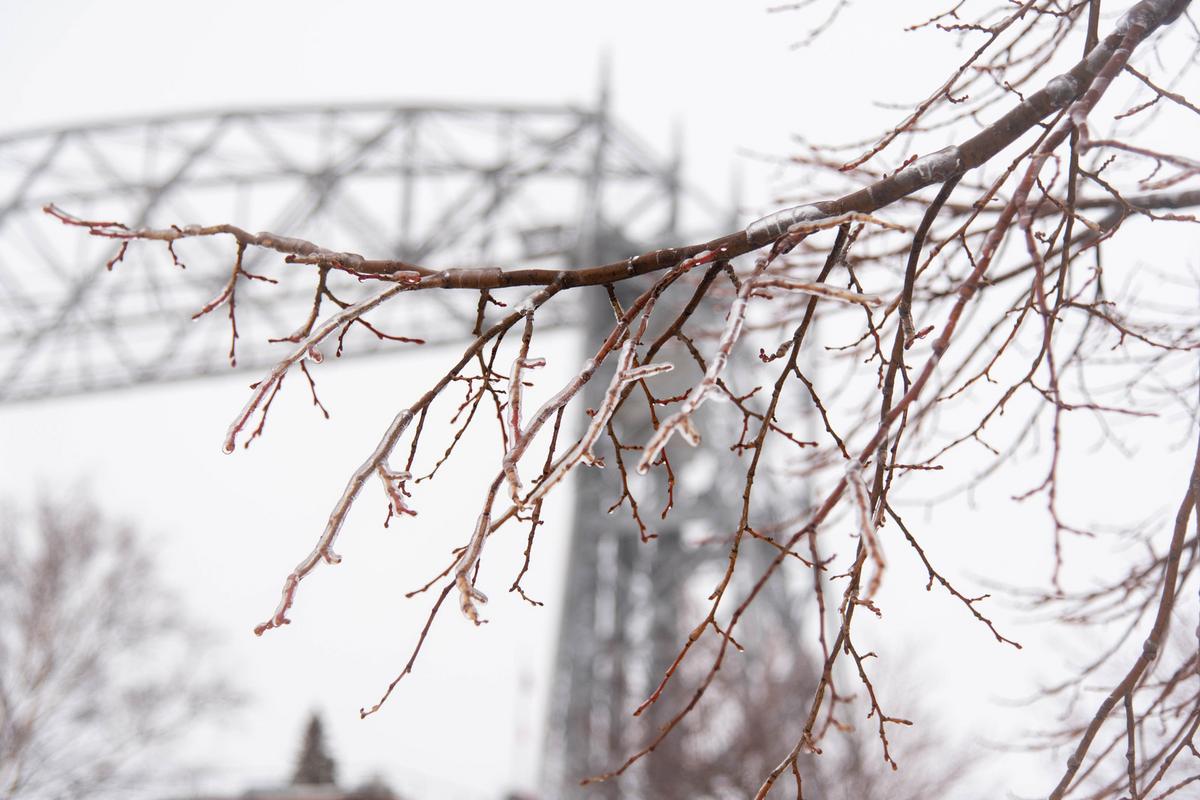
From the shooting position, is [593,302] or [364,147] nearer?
[593,302]

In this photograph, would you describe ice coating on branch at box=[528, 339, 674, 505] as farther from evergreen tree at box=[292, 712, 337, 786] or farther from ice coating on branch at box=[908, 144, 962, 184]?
evergreen tree at box=[292, 712, 337, 786]

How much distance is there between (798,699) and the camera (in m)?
13.1

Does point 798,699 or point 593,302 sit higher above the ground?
point 593,302

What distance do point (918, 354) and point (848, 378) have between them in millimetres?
1044

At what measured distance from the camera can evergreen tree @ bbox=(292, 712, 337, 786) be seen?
10.4 metres

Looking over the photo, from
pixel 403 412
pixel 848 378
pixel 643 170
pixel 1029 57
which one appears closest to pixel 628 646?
pixel 643 170

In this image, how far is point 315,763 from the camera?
35.2 ft

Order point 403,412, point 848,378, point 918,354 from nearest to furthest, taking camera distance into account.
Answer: point 403,412 < point 848,378 < point 918,354

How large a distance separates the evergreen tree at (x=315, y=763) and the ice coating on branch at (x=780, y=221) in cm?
987

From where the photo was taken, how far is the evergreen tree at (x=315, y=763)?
34.3ft

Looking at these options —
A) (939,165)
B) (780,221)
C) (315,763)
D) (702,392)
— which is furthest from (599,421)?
(315,763)

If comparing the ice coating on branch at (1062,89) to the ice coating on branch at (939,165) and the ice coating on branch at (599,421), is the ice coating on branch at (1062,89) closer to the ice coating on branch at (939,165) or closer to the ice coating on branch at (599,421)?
the ice coating on branch at (939,165)

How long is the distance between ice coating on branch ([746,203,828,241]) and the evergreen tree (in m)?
9.87

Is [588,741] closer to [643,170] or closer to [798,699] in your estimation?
[798,699]
